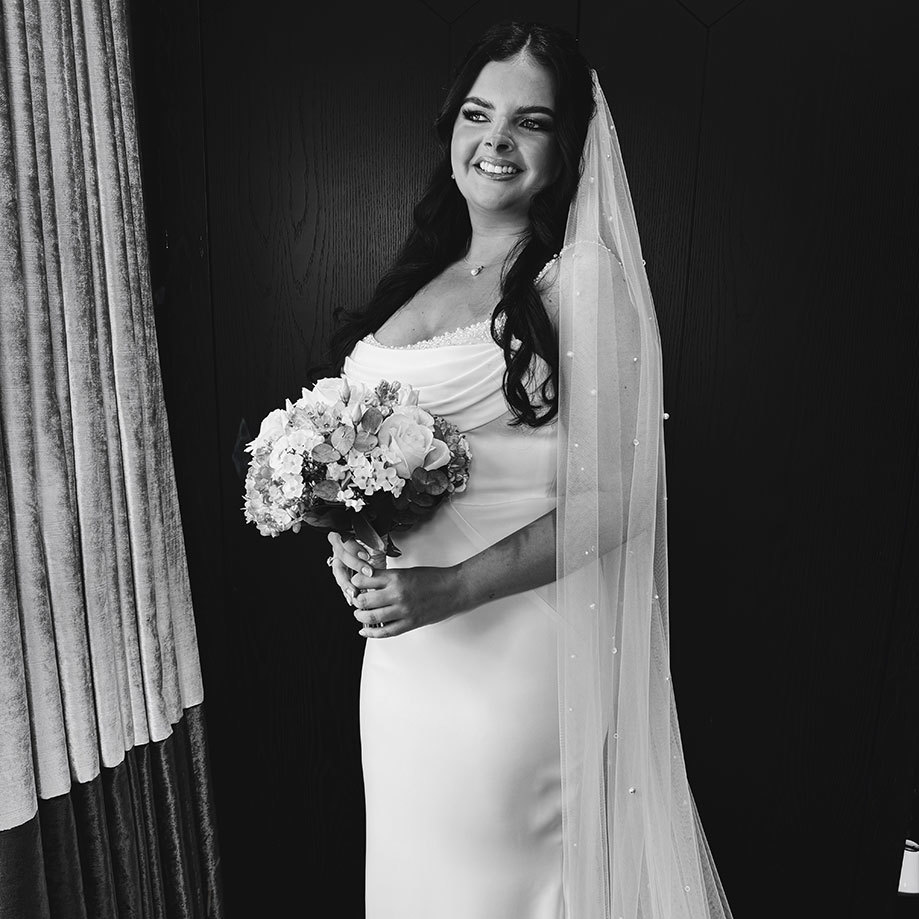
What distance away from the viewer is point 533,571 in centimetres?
166

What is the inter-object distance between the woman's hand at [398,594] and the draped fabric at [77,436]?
55cm

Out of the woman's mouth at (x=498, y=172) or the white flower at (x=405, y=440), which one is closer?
the white flower at (x=405, y=440)

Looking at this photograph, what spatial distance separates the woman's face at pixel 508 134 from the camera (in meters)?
1.67

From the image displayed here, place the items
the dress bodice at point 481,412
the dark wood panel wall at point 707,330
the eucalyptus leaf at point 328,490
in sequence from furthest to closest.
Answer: the dark wood panel wall at point 707,330 < the dress bodice at point 481,412 < the eucalyptus leaf at point 328,490

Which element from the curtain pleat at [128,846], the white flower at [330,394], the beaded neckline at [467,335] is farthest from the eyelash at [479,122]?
the curtain pleat at [128,846]

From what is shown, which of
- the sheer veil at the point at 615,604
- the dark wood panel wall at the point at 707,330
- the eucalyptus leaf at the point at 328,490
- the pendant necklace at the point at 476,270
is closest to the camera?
the eucalyptus leaf at the point at 328,490

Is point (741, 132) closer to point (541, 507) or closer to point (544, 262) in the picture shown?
point (544, 262)

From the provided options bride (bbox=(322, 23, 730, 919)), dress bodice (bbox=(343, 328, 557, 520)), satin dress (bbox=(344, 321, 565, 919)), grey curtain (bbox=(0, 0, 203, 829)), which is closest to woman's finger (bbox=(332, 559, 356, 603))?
bride (bbox=(322, 23, 730, 919))

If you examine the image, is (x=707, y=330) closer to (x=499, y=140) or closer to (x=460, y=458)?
(x=499, y=140)

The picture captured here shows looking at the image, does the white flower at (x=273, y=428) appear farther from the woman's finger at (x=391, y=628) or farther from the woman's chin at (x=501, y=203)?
the woman's chin at (x=501, y=203)

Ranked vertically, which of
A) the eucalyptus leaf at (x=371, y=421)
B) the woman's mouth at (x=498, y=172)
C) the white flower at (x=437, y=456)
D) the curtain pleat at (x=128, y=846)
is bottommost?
the curtain pleat at (x=128, y=846)

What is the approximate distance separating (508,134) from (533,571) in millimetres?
821

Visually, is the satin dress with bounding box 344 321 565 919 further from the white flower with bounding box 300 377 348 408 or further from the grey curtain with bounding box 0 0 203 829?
the grey curtain with bounding box 0 0 203 829

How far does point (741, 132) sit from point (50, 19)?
1.49 metres
